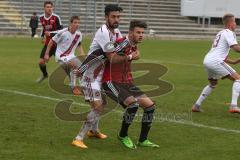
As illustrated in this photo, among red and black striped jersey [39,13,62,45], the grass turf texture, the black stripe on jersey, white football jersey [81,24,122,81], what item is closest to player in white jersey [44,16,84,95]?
the grass turf texture

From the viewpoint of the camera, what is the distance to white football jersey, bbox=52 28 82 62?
14.3 m

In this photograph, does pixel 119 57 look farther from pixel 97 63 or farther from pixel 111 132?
pixel 111 132

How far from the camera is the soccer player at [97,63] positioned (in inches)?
319

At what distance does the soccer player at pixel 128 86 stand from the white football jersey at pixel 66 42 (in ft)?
20.1

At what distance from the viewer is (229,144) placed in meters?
8.60

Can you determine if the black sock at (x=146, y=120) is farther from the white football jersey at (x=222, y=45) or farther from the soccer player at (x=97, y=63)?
the white football jersey at (x=222, y=45)

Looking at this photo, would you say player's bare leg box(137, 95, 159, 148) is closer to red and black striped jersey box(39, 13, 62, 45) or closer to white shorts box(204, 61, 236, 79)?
white shorts box(204, 61, 236, 79)

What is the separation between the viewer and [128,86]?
27.0 ft

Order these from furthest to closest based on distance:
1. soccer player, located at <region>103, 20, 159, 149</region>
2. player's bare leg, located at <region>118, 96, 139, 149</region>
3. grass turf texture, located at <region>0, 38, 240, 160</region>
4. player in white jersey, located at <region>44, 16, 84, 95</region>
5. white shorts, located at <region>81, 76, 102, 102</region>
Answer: player in white jersey, located at <region>44, 16, 84, 95</region>
white shorts, located at <region>81, 76, 102, 102</region>
player's bare leg, located at <region>118, 96, 139, 149</region>
soccer player, located at <region>103, 20, 159, 149</region>
grass turf texture, located at <region>0, 38, 240, 160</region>

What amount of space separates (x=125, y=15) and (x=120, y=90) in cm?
4296

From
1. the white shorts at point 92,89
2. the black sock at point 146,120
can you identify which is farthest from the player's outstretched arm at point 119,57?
the black sock at point 146,120

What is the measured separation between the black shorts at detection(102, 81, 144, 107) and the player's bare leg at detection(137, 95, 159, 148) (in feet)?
0.44

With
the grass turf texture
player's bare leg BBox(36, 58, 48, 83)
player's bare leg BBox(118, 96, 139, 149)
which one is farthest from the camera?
player's bare leg BBox(36, 58, 48, 83)

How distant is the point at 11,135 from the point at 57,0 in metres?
40.9
